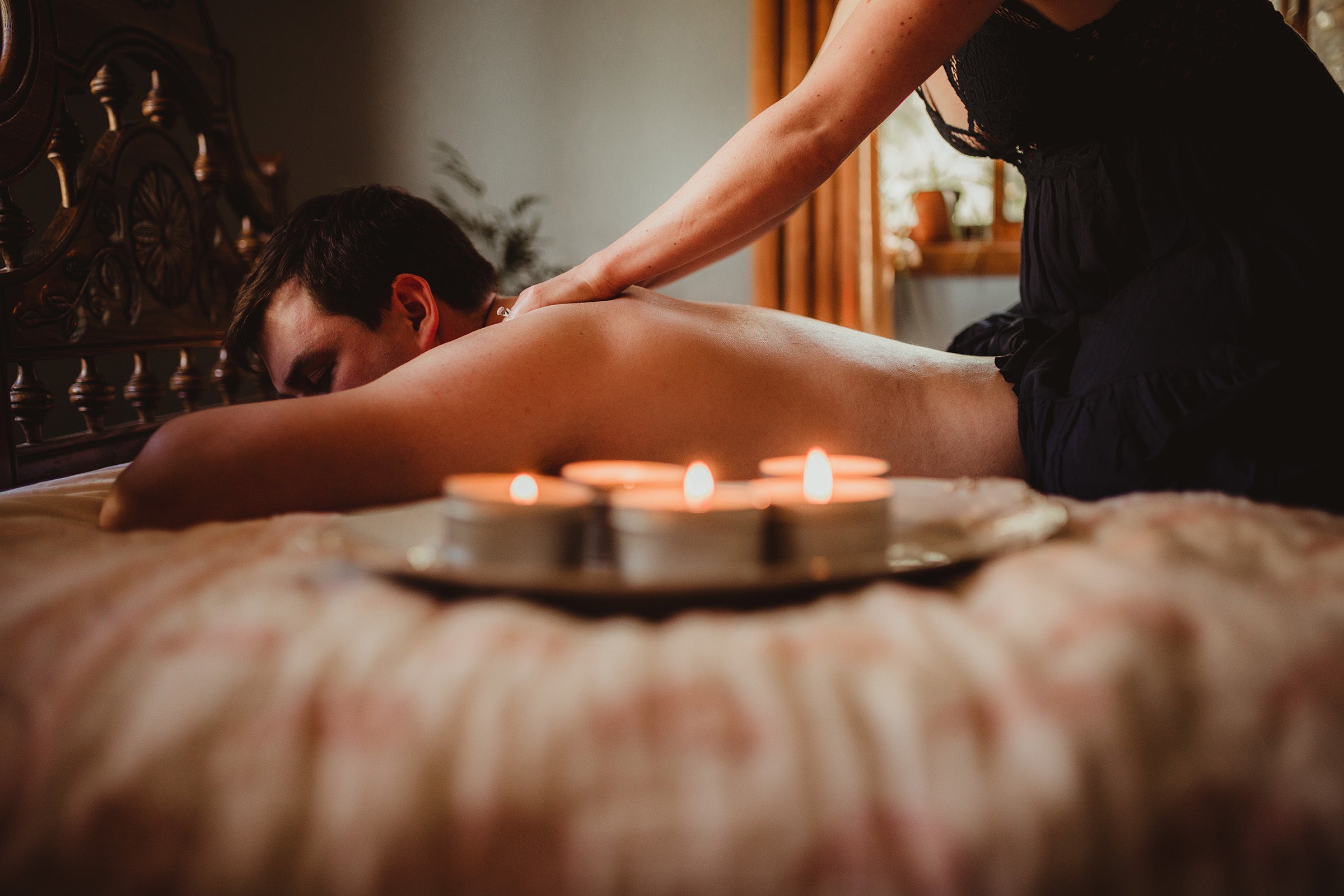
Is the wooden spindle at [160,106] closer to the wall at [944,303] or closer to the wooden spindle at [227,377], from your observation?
the wooden spindle at [227,377]

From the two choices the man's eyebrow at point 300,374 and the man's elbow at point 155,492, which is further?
the man's eyebrow at point 300,374

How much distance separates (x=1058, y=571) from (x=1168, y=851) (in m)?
0.15

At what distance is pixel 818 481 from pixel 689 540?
0.11 metres

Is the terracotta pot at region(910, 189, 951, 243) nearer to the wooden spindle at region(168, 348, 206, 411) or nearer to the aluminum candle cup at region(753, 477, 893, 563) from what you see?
the wooden spindle at region(168, 348, 206, 411)

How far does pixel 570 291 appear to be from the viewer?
2.94 ft

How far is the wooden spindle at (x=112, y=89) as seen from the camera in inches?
50.9

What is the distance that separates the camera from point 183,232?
150 cm

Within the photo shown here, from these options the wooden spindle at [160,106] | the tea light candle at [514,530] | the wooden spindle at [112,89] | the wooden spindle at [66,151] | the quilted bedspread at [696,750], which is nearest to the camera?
the quilted bedspread at [696,750]

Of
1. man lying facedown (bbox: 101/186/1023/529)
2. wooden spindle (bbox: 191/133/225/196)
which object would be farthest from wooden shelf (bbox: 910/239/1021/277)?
wooden spindle (bbox: 191/133/225/196)

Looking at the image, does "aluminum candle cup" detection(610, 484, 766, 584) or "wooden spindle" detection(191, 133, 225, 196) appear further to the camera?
"wooden spindle" detection(191, 133, 225, 196)

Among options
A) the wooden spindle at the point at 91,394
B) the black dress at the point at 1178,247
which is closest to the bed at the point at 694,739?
the black dress at the point at 1178,247

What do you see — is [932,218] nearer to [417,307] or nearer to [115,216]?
[417,307]

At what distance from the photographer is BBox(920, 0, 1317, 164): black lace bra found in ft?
2.65

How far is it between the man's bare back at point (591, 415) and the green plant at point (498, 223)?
2.33m
